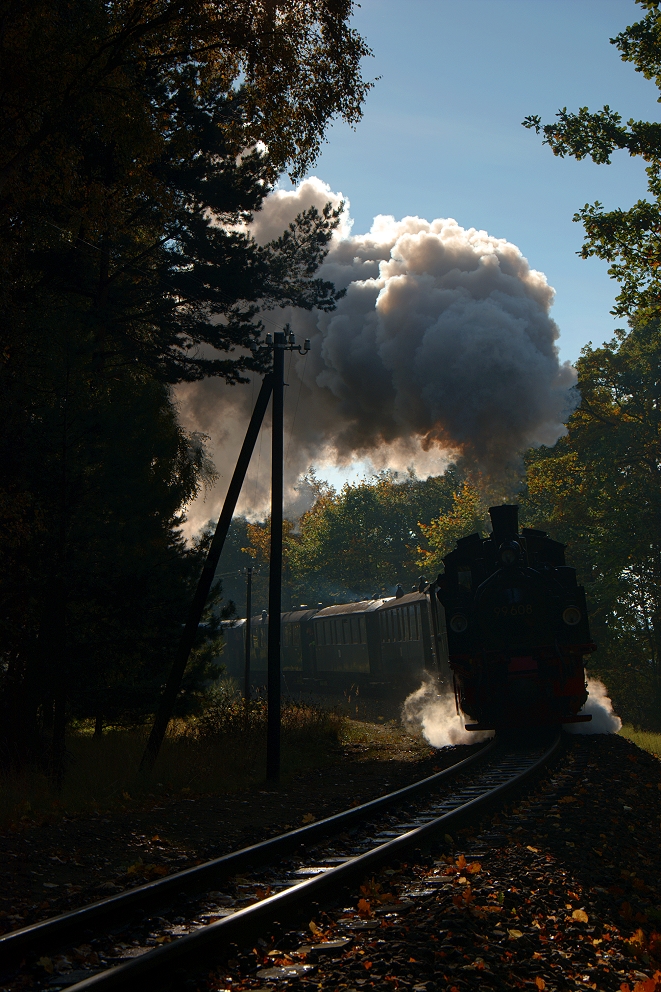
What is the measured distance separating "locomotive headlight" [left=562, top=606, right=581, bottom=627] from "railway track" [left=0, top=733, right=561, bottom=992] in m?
4.74

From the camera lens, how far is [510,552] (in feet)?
45.1

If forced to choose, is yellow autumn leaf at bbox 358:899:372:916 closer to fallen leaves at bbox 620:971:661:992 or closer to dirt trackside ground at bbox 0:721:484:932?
fallen leaves at bbox 620:971:661:992

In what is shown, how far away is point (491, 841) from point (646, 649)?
26991 mm

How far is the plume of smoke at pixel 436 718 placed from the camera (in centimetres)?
1545

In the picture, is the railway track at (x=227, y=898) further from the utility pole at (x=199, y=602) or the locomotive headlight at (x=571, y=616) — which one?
the locomotive headlight at (x=571, y=616)

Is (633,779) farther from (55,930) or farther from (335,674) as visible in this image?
(335,674)

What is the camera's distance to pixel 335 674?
32.0 m

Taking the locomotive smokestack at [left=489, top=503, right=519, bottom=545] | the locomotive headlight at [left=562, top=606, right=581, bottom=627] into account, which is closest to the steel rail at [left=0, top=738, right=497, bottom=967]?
the locomotive headlight at [left=562, top=606, right=581, bottom=627]

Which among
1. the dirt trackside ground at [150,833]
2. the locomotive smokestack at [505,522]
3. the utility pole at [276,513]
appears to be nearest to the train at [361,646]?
the locomotive smokestack at [505,522]

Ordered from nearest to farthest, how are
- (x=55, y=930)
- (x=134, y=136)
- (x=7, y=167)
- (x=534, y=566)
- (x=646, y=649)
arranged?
(x=55, y=930)
(x=7, y=167)
(x=134, y=136)
(x=534, y=566)
(x=646, y=649)

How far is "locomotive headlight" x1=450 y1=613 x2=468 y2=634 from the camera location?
45.0ft

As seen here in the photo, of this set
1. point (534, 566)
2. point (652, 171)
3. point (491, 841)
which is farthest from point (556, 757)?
point (652, 171)

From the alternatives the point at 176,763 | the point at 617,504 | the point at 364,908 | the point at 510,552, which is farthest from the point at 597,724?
the point at 617,504

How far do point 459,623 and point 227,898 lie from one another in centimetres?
861
